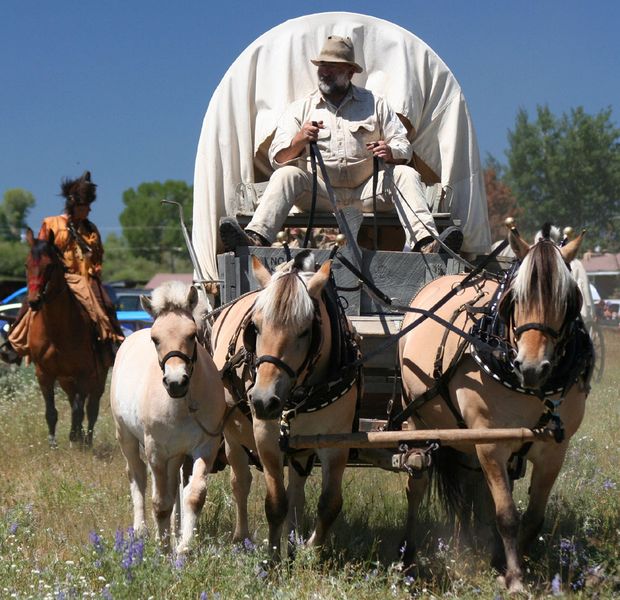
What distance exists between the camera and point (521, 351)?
16.0 ft

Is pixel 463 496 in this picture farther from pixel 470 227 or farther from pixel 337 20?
pixel 337 20

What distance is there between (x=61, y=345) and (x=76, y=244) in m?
1.06

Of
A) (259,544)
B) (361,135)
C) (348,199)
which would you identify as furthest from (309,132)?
(259,544)

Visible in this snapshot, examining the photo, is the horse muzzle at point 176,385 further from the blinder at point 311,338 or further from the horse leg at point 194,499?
the horse leg at point 194,499

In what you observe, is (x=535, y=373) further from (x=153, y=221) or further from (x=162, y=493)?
(x=153, y=221)

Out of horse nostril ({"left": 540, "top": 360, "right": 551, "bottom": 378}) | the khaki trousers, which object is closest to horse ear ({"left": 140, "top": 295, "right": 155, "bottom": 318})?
the khaki trousers

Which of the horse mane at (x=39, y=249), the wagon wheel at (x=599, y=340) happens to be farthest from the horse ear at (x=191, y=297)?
the horse mane at (x=39, y=249)

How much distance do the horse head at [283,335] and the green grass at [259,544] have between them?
32.4 inches

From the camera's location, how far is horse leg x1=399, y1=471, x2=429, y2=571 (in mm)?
6320

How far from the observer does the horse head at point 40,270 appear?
33.4 ft

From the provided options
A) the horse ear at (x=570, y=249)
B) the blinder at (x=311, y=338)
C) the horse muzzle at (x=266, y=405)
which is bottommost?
the horse muzzle at (x=266, y=405)

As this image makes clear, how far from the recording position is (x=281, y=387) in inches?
198

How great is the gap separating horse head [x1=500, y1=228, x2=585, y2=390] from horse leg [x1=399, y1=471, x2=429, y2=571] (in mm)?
1624

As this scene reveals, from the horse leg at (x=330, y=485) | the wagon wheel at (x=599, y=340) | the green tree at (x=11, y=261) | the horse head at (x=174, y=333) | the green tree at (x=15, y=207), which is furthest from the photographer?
the green tree at (x=15, y=207)
